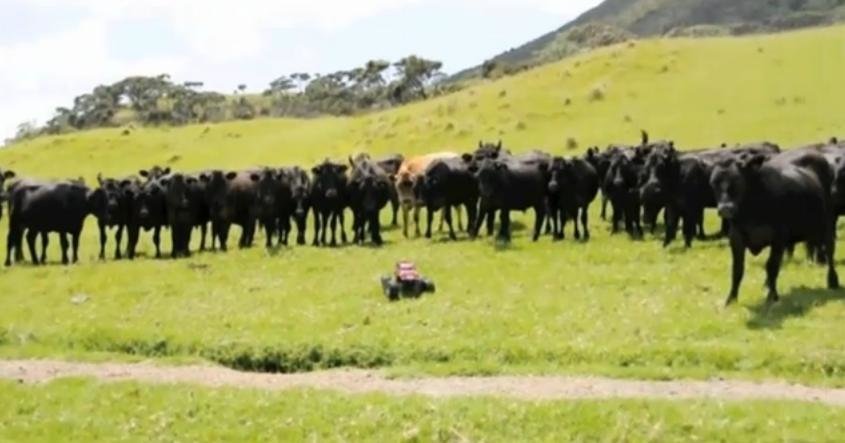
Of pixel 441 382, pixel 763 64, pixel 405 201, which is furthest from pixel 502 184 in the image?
pixel 763 64

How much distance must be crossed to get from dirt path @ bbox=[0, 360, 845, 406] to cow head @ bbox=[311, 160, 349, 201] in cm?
1531

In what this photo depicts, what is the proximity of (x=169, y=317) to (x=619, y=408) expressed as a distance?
10.9m

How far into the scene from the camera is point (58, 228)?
3488 cm

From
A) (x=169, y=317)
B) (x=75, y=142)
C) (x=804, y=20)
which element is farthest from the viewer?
(x=804, y=20)

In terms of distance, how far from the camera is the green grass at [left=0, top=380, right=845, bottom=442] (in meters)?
15.2

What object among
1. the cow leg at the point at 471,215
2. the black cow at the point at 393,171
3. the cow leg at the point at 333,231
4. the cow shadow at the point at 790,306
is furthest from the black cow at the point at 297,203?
the cow shadow at the point at 790,306

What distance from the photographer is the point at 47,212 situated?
34.7 metres

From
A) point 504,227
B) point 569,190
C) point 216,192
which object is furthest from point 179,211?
point 569,190

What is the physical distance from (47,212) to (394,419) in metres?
21.5

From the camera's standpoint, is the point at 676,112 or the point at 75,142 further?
the point at 75,142

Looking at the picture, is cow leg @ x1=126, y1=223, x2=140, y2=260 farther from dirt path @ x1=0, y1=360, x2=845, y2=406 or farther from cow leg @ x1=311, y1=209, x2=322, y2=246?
dirt path @ x1=0, y1=360, x2=845, y2=406

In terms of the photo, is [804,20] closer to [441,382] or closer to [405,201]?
[405,201]

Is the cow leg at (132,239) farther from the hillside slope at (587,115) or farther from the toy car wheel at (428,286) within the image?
the hillside slope at (587,115)

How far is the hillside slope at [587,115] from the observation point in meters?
54.0
